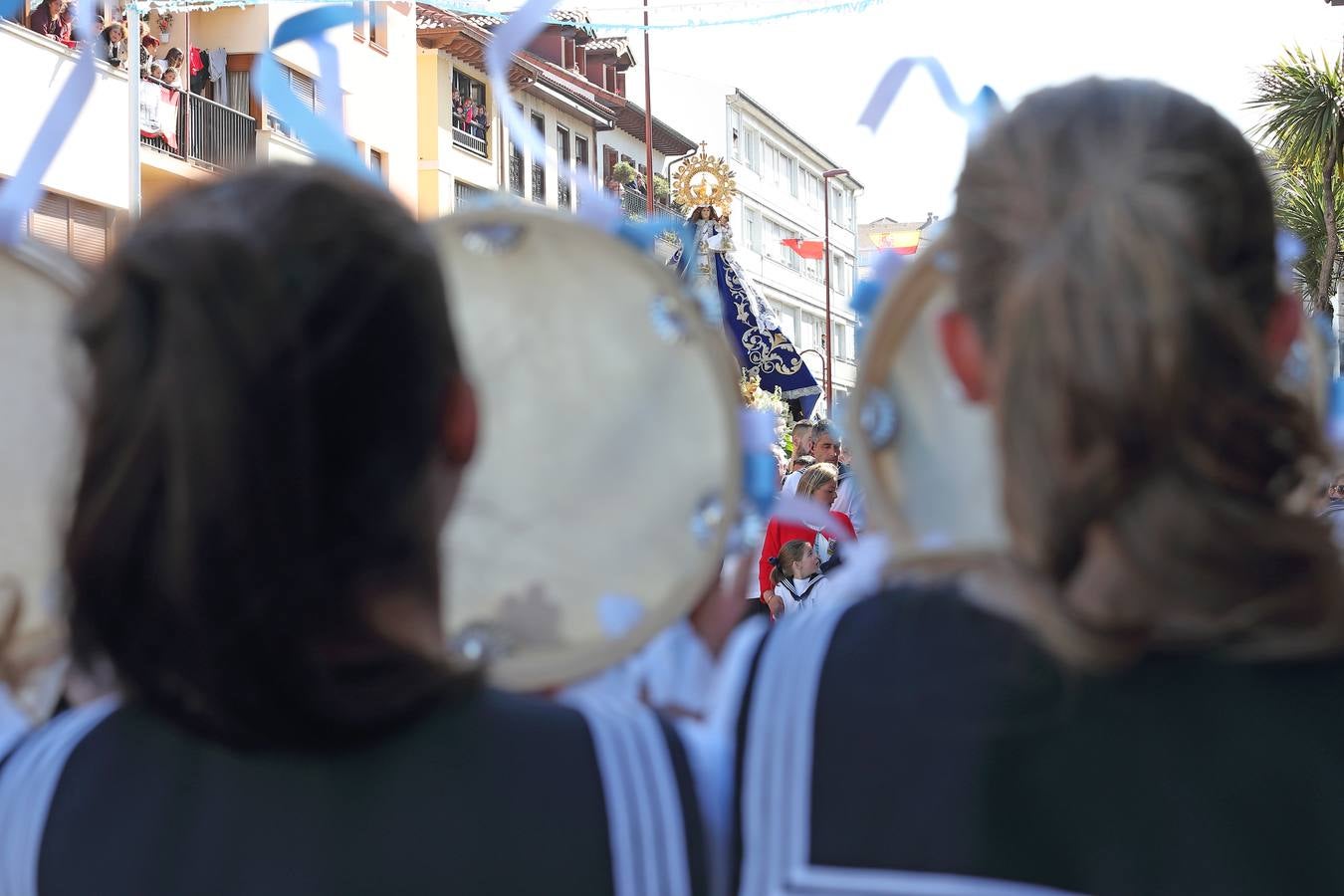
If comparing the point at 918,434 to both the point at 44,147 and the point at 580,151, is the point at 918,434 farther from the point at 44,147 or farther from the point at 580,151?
the point at 580,151

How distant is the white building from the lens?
141 ft

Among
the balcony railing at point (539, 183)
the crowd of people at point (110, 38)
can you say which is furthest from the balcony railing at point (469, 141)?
the crowd of people at point (110, 38)

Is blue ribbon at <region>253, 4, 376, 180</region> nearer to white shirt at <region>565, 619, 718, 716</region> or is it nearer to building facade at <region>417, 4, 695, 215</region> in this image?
white shirt at <region>565, 619, 718, 716</region>

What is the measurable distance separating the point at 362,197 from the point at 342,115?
2.00ft

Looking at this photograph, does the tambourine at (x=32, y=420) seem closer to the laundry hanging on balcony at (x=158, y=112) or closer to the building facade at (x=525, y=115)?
the laundry hanging on balcony at (x=158, y=112)

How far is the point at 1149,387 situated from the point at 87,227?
15223 millimetres

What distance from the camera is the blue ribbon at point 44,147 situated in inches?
54.6

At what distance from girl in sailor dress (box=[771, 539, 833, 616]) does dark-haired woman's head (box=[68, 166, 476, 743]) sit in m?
Answer: 4.55

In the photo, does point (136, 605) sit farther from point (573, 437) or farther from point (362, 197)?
point (573, 437)

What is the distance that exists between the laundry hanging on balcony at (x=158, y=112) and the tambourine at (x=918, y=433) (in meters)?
16.5

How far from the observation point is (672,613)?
1305 millimetres

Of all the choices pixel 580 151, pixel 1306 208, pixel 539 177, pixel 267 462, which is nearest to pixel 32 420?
pixel 267 462

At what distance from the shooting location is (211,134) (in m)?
18.3

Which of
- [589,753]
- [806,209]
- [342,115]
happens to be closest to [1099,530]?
[589,753]
